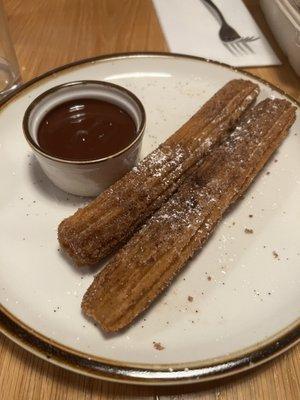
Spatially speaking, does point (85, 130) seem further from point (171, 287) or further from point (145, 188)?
point (171, 287)

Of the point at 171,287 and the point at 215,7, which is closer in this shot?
the point at 171,287

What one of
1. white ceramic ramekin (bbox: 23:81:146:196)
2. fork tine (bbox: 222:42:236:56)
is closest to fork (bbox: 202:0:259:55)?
fork tine (bbox: 222:42:236:56)

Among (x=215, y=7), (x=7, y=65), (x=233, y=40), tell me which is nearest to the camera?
(x=7, y=65)

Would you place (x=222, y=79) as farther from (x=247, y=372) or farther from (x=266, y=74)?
(x=247, y=372)

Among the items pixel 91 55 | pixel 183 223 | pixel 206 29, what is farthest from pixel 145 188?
pixel 206 29

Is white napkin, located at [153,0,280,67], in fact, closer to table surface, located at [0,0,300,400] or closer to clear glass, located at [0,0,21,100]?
table surface, located at [0,0,300,400]

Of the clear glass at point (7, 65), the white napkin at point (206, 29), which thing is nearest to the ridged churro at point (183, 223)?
the white napkin at point (206, 29)

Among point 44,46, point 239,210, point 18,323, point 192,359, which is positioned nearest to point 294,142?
point 239,210
